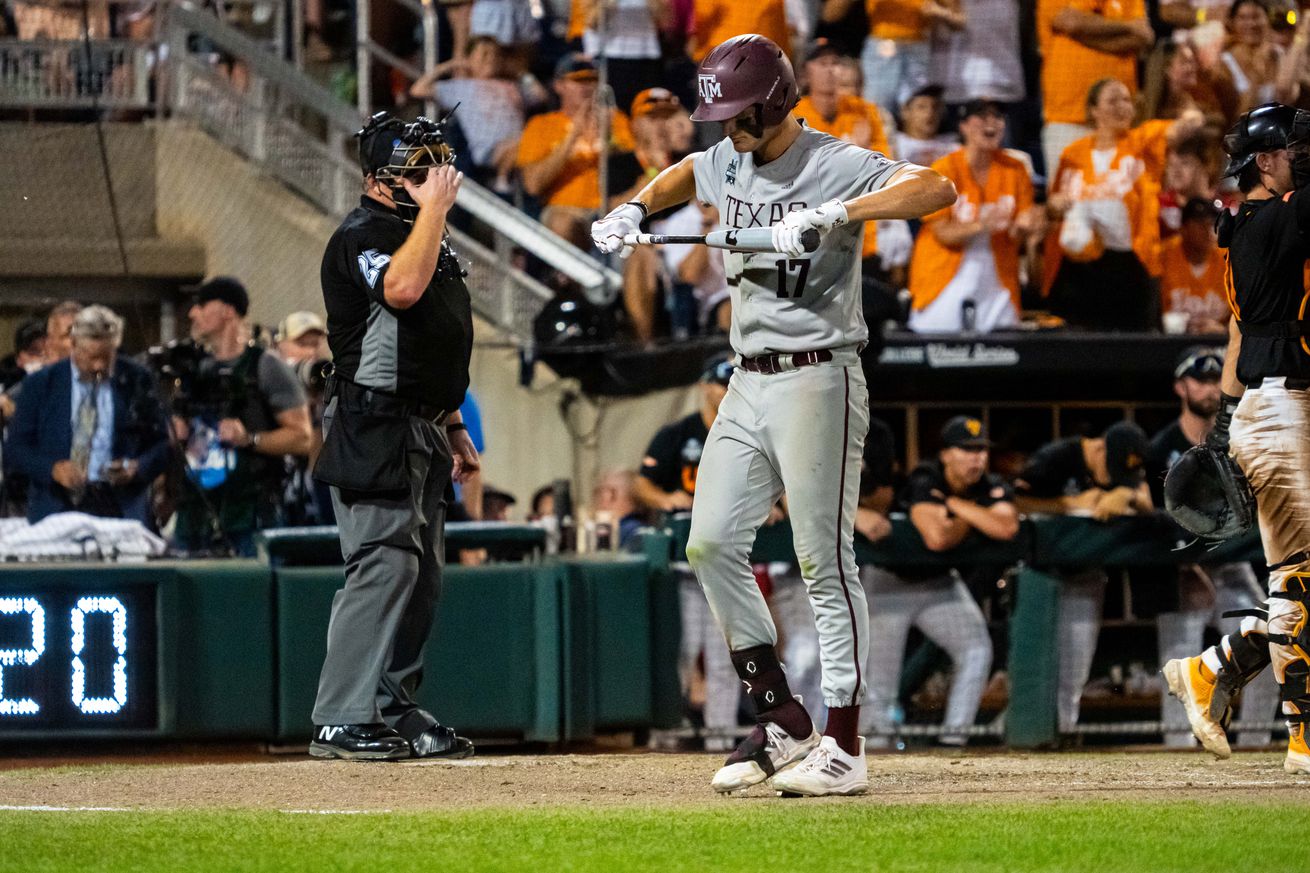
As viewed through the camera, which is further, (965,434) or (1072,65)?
(1072,65)

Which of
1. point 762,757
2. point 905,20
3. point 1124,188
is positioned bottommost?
point 762,757

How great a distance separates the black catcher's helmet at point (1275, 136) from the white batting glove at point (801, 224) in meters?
1.83

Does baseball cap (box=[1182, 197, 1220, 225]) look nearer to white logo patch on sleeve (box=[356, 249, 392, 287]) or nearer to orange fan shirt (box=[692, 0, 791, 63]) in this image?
orange fan shirt (box=[692, 0, 791, 63])

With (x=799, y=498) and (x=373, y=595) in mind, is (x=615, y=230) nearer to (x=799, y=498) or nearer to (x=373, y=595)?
(x=799, y=498)

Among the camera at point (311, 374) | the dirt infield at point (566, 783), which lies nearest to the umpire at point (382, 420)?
the dirt infield at point (566, 783)

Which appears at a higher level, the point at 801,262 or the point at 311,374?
the point at 311,374

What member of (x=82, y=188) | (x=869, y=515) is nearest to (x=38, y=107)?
(x=82, y=188)

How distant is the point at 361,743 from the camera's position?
278 inches

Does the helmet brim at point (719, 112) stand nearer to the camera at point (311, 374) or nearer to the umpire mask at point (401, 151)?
the umpire mask at point (401, 151)

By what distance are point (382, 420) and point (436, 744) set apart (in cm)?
117

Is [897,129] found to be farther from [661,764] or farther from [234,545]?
[661,764]

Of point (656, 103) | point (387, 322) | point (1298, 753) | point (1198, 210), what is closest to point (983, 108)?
point (1198, 210)

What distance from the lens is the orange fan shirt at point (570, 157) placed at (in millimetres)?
12656

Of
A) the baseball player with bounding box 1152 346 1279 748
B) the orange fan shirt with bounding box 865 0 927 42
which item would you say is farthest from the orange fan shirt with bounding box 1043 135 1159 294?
the baseball player with bounding box 1152 346 1279 748
